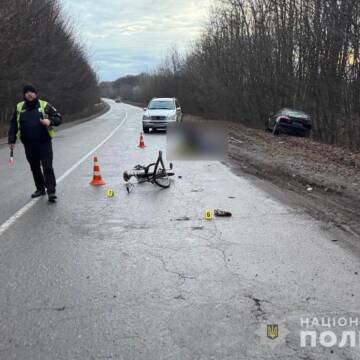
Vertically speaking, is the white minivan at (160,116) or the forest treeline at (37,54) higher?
the forest treeline at (37,54)

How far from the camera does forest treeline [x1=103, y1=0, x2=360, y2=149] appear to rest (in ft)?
69.8

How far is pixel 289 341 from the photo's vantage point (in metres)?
3.66

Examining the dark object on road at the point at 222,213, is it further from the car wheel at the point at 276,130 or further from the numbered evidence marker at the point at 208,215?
the car wheel at the point at 276,130

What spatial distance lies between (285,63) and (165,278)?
26.0m

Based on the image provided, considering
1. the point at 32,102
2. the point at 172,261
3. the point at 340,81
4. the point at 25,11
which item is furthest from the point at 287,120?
the point at 172,261

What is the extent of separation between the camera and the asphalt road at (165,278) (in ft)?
12.0

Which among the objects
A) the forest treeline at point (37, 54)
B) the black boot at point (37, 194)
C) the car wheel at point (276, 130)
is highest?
the forest treeline at point (37, 54)

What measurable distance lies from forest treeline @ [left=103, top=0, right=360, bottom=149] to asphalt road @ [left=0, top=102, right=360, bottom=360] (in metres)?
14.0

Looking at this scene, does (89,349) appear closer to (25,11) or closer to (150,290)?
(150,290)

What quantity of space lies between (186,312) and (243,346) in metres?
0.71

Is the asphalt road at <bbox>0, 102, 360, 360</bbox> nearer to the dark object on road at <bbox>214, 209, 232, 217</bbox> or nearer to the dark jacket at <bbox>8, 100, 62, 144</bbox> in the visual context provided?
the dark object on road at <bbox>214, 209, 232, 217</bbox>

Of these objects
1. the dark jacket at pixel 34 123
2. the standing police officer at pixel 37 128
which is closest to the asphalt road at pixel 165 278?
the standing police officer at pixel 37 128

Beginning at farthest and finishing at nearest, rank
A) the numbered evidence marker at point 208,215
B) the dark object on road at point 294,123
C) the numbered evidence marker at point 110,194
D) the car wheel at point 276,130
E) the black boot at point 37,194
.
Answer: the car wheel at point 276,130, the dark object on road at point 294,123, the numbered evidence marker at point 110,194, the black boot at point 37,194, the numbered evidence marker at point 208,215

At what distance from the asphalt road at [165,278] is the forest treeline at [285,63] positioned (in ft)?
46.0
